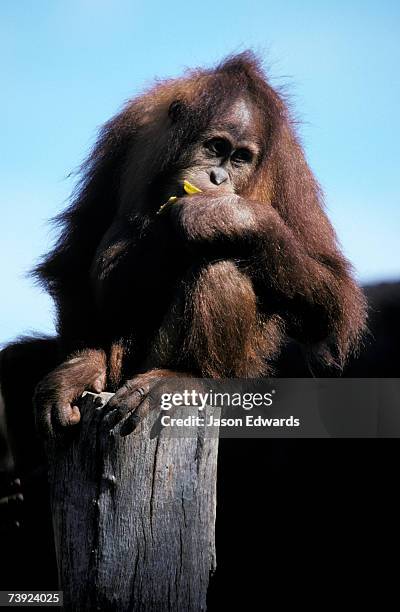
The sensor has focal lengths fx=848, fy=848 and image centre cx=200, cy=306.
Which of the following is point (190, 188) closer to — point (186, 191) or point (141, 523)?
point (186, 191)

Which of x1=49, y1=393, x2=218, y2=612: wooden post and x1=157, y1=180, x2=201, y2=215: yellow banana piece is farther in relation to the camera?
x1=157, y1=180, x2=201, y2=215: yellow banana piece

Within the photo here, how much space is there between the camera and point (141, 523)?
302 cm

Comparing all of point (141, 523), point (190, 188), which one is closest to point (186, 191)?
point (190, 188)

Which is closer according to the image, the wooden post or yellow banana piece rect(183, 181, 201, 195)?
the wooden post

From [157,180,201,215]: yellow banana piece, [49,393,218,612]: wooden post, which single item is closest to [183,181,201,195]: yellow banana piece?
[157,180,201,215]: yellow banana piece

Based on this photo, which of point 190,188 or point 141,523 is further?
point 190,188

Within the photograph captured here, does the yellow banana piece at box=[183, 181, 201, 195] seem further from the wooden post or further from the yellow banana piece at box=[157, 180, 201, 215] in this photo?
the wooden post

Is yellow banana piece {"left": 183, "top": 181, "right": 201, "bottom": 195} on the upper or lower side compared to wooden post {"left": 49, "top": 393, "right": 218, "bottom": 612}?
upper

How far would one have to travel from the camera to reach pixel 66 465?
3.21m

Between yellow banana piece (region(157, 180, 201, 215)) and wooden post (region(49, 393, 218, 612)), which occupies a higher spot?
yellow banana piece (region(157, 180, 201, 215))

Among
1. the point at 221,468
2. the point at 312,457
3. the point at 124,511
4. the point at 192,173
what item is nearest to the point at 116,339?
the point at 192,173

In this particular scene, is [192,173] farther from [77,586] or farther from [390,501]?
[390,501]

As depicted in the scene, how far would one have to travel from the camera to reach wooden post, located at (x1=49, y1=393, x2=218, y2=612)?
300cm

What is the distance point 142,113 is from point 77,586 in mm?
2389
